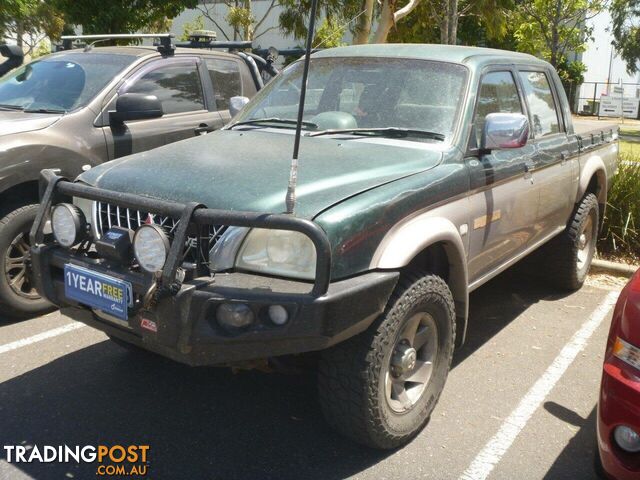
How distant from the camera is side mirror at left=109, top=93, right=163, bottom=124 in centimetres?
508

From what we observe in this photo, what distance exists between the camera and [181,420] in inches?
139

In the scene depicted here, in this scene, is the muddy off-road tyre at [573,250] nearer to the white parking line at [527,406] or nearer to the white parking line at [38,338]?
the white parking line at [527,406]

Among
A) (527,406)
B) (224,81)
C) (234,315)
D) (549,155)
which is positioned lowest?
(527,406)

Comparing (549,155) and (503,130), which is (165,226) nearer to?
(503,130)

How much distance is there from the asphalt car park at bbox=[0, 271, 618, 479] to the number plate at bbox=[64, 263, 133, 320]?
0.77 metres

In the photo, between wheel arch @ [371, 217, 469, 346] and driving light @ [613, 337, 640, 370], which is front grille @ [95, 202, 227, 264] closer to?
wheel arch @ [371, 217, 469, 346]

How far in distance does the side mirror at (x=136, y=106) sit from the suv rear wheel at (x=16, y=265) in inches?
38.6

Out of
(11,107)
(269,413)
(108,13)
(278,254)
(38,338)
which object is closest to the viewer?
(278,254)

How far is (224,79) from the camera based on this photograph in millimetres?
6500

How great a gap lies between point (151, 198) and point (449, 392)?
205cm

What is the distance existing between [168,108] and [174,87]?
0.71 ft

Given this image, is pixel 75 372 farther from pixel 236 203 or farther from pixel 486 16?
pixel 486 16

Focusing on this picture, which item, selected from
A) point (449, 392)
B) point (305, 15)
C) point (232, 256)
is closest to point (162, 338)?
point (232, 256)

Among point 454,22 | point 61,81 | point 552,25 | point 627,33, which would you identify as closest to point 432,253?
point 61,81
